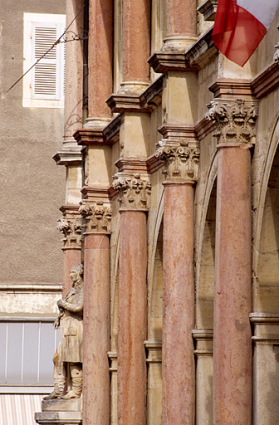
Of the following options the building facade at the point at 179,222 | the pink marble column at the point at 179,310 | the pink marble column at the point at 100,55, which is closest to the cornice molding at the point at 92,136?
the building facade at the point at 179,222

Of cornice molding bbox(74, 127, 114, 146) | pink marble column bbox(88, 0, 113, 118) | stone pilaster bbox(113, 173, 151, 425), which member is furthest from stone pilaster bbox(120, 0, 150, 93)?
pink marble column bbox(88, 0, 113, 118)

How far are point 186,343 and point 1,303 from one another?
19.1 m

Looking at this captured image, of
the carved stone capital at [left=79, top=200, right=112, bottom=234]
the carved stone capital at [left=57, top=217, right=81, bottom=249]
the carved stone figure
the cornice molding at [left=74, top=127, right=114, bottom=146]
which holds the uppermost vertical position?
the cornice molding at [left=74, top=127, right=114, bottom=146]

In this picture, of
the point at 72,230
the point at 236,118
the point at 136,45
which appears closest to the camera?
the point at 236,118

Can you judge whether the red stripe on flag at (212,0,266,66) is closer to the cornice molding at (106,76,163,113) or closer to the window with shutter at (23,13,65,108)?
the cornice molding at (106,76,163,113)

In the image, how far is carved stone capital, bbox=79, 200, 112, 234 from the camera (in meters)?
24.4

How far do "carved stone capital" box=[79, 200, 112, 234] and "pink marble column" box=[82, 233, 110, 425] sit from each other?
0.46 ft

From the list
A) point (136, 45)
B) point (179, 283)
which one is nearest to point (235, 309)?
point (179, 283)

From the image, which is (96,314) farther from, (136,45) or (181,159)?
(181,159)

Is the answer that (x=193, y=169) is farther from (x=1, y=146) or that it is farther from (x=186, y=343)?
(x=1, y=146)

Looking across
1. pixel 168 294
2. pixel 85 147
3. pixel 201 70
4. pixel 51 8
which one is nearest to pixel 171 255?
pixel 168 294

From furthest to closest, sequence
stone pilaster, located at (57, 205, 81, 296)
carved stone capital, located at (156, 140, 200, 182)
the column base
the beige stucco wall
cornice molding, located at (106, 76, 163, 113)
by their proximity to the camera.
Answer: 1. the beige stucco wall
2. stone pilaster, located at (57, 205, 81, 296)
3. the column base
4. cornice molding, located at (106, 76, 163, 113)
5. carved stone capital, located at (156, 140, 200, 182)

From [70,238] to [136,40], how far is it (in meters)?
7.88

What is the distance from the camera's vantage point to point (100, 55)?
961 inches
